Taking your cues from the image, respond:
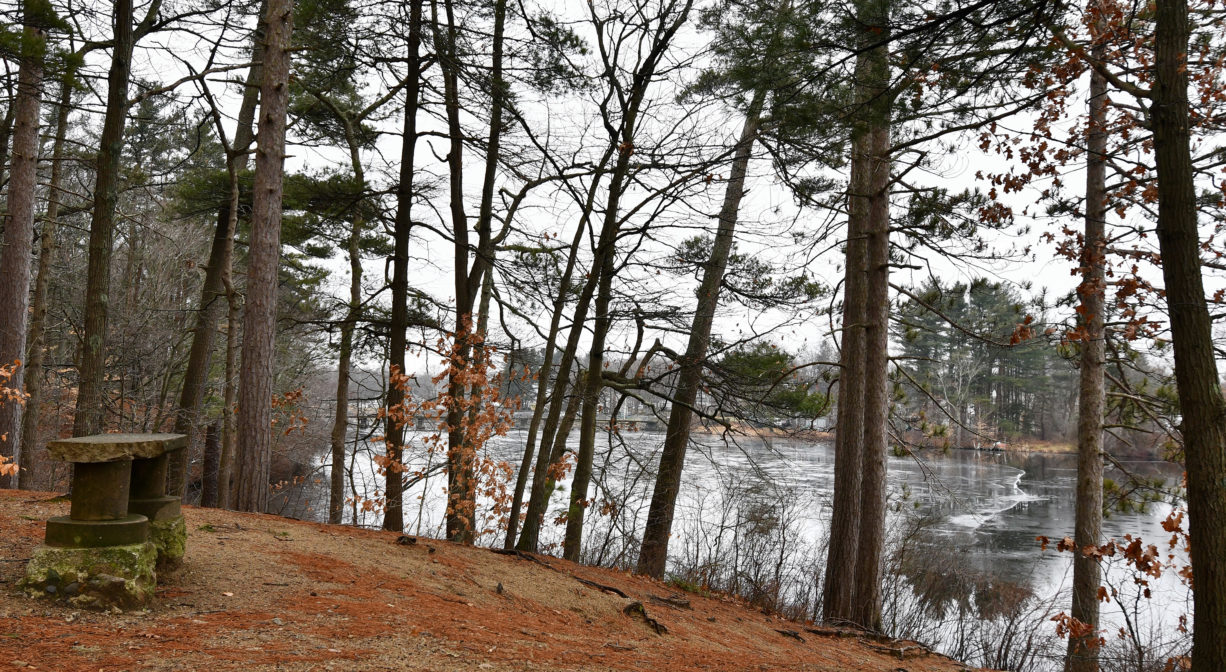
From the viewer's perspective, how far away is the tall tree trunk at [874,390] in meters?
7.43

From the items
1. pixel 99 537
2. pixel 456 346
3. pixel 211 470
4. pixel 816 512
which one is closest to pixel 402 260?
pixel 456 346

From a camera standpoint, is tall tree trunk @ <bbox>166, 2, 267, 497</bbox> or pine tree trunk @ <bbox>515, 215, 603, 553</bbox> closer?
pine tree trunk @ <bbox>515, 215, 603, 553</bbox>

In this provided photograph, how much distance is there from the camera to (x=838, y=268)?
8750mm

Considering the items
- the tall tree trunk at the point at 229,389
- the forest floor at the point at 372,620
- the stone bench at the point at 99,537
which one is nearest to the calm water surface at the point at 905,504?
the tall tree trunk at the point at 229,389

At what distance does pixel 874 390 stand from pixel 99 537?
678cm

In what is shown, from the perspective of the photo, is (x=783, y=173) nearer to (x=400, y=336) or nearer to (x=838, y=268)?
(x=838, y=268)

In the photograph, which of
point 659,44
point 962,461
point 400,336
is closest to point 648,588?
point 400,336

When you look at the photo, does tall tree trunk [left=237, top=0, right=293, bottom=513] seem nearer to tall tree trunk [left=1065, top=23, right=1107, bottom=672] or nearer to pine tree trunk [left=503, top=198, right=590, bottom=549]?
pine tree trunk [left=503, top=198, right=590, bottom=549]

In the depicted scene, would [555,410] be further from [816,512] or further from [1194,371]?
[816,512]

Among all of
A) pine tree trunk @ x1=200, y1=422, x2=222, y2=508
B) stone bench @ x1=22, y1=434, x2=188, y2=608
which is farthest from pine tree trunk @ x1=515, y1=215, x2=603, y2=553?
pine tree trunk @ x1=200, y1=422, x2=222, y2=508

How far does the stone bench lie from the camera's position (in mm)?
3070

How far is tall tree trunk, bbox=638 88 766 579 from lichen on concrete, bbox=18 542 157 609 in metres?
6.60

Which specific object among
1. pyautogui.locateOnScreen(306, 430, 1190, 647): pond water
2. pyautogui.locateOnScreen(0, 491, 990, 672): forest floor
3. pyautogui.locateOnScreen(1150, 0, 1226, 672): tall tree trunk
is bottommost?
pyautogui.locateOnScreen(306, 430, 1190, 647): pond water

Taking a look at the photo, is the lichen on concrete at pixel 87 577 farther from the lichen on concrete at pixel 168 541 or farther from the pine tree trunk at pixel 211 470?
the pine tree trunk at pixel 211 470
